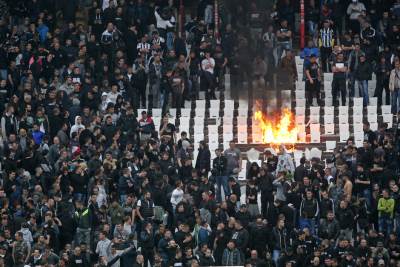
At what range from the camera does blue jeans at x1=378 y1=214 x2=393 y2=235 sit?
58.3 meters

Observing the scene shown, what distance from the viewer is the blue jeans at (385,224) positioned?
58.3 m

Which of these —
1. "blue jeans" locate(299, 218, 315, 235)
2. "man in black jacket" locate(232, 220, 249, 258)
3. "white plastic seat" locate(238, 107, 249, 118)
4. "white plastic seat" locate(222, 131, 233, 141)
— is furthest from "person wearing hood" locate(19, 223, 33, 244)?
"white plastic seat" locate(238, 107, 249, 118)

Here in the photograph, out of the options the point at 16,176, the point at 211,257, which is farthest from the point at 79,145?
the point at 211,257

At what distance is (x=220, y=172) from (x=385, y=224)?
196 inches

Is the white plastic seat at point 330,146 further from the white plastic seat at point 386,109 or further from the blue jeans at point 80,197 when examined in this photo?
the blue jeans at point 80,197

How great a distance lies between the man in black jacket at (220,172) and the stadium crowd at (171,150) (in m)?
0.04

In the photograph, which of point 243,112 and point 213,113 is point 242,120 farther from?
point 213,113

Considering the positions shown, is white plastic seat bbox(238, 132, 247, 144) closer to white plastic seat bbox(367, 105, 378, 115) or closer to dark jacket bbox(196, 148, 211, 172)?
dark jacket bbox(196, 148, 211, 172)

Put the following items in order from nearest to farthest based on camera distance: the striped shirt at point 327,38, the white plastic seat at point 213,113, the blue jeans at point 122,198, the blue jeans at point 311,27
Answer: the blue jeans at point 122,198 < the white plastic seat at point 213,113 < the striped shirt at point 327,38 < the blue jeans at point 311,27

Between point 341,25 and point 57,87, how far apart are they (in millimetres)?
9435

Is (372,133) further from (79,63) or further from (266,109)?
(79,63)

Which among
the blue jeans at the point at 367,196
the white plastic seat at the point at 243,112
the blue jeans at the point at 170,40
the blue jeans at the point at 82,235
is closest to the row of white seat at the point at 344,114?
the white plastic seat at the point at 243,112

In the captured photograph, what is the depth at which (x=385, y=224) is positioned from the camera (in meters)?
58.3

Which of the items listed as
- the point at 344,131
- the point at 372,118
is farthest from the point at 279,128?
the point at 372,118
